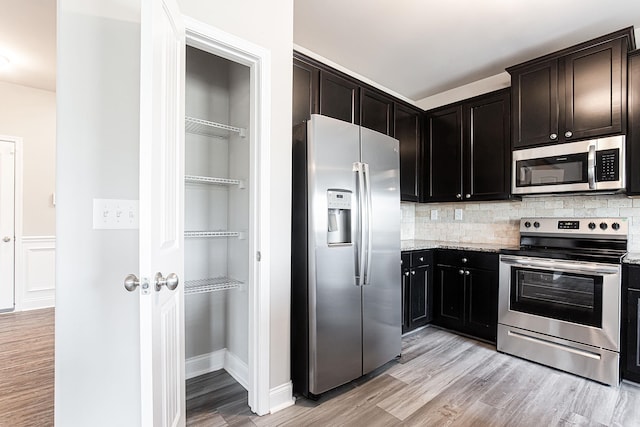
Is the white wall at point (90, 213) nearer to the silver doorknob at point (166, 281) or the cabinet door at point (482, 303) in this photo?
the silver doorknob at point (166, 281)

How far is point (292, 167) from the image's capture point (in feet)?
7.18

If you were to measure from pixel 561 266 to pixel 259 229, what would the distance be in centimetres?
242

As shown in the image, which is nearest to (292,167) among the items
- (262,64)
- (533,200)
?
(262,64)

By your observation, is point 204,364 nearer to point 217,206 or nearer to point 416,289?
point 217,206

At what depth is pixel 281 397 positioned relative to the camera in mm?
1989

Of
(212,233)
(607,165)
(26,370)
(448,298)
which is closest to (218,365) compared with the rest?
(212,233)

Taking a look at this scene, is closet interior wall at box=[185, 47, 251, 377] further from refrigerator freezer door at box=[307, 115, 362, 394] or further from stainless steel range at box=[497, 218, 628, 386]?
stainless steel range at box=[497, 218, 628, 386]

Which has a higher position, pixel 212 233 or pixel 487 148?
pixel 487 148

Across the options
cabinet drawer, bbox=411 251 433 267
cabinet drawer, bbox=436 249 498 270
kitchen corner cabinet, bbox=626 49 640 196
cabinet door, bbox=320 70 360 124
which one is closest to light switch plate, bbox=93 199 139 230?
cabinet door, bbox=320 70 360 124

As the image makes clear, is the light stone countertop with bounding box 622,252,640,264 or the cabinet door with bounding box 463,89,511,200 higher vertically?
the cabinet door with bounding box 463,89,511,200

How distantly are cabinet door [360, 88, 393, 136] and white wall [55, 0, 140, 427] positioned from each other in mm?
2021

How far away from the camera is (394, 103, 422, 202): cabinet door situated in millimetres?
3488

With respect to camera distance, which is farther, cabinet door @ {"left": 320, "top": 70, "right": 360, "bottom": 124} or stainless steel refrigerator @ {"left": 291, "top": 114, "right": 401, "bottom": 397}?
cabinet door @ {"left": 320, "top": 70, "right": 360, "bottom": 124}

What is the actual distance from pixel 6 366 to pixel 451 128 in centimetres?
479
